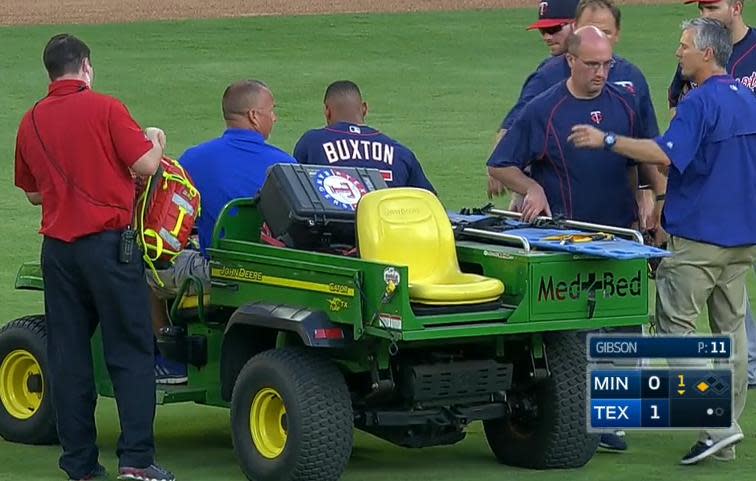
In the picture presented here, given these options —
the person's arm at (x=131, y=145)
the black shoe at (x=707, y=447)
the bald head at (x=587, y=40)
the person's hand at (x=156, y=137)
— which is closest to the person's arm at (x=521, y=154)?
the bald head at (x=587, y=40)

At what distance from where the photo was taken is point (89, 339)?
7477mm

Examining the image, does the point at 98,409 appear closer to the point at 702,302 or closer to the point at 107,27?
the point at 702,302

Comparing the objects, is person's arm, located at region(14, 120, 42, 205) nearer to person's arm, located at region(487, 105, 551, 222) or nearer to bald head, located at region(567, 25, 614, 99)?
person's arm, located at region(487, 105, 551, 222)

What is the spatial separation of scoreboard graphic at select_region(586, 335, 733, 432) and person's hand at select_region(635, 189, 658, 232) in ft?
3.38

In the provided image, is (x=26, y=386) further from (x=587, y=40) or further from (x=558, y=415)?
(x=587, y=40)

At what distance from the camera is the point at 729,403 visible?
25.5 ft

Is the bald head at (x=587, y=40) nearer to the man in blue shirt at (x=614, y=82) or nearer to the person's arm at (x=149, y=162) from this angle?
the man in blue shirt at (x=614, y=82)

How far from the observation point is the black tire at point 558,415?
7.63 m

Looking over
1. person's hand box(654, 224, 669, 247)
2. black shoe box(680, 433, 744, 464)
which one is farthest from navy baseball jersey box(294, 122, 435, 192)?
black shoe box(680, 433, 744, 464)

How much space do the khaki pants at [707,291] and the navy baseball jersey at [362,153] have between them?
4.49ft

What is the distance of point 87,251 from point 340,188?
1135 mm

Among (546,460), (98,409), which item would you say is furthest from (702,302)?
(98,409)

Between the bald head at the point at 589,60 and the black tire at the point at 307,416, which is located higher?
the bald head at the point at 589,60

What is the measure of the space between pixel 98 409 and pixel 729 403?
10.6 feet
